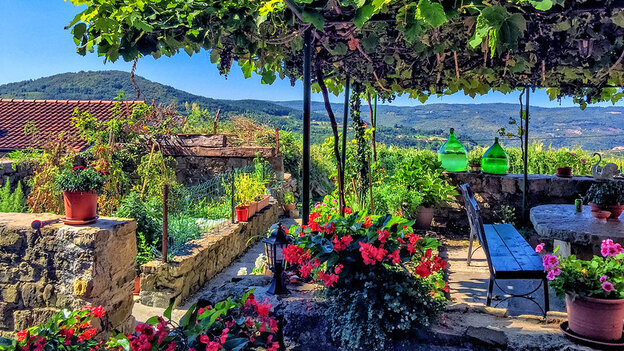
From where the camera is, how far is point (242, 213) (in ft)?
19.4

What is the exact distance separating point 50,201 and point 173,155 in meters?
3.14

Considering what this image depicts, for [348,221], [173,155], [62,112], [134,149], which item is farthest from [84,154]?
[62,112]

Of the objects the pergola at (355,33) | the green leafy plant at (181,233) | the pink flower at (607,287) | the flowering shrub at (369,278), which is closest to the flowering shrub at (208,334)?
the flowering shrub at (369,278)

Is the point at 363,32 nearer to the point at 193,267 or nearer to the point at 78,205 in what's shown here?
the point at 78,205

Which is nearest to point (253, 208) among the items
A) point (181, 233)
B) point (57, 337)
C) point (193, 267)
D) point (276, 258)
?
point (181, 233)

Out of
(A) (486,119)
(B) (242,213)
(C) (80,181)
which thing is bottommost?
(B) (242,213)

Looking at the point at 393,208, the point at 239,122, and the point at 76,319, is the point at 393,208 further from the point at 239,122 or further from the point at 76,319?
the point at 239,122

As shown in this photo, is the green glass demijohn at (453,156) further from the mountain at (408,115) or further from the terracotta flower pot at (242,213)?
the terracotta flower pot at (242,213)

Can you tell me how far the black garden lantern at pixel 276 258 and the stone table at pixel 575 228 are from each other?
73.9 inches

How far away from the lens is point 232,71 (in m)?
3.05

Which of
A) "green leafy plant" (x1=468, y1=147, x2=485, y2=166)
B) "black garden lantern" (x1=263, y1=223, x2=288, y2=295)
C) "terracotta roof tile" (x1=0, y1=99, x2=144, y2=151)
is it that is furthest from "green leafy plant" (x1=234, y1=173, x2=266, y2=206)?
"terracotta roof tile" (x1=0, y1=99, x2=144, y2=151)

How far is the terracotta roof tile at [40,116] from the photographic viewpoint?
1109cm

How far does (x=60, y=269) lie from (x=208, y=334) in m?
2.03

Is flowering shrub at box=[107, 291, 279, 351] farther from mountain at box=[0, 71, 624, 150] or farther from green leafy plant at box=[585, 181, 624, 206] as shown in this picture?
mountain at box=[0, 71, 624, 150]
